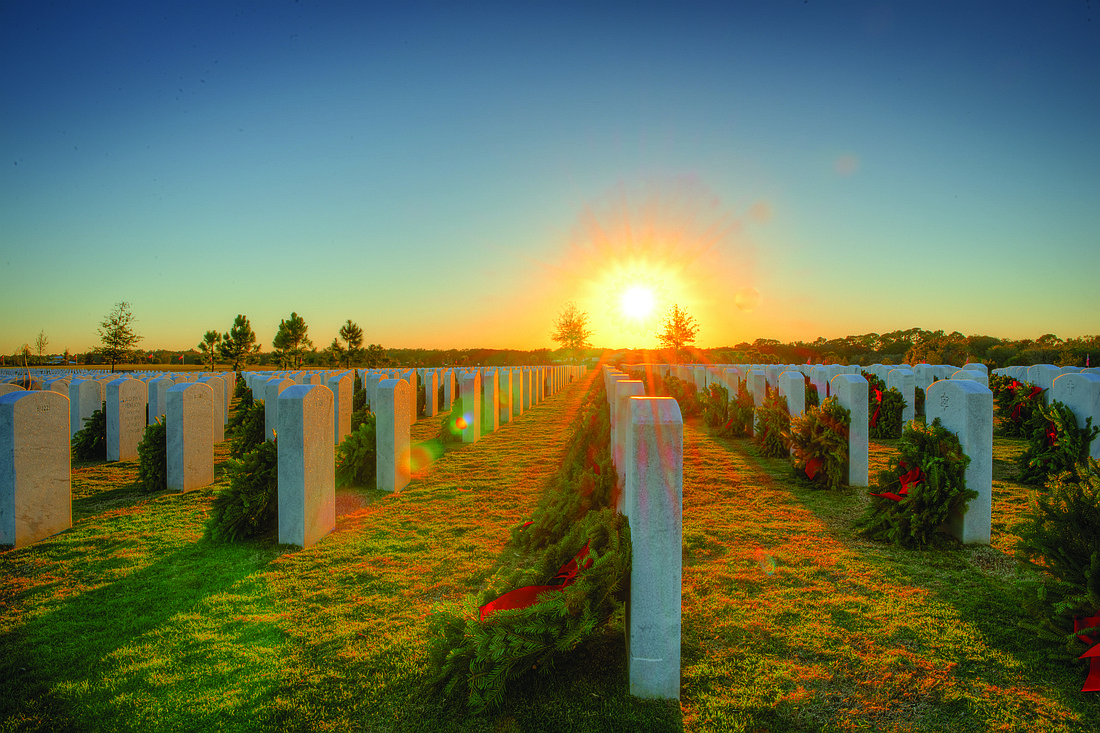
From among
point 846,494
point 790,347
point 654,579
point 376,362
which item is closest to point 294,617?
point 654,579

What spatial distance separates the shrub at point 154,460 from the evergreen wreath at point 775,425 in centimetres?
959

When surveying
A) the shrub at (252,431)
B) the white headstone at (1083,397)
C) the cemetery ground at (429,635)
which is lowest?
the cemetery ground at (429,635)

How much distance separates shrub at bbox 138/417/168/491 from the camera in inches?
283

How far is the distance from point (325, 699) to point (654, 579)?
1.86 meters

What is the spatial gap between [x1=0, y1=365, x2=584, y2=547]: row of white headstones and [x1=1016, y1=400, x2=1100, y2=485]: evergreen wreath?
324 inches

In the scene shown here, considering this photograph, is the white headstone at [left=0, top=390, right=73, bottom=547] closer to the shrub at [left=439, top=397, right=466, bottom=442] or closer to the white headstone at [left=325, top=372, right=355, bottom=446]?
the white headstone at [left=325, top=372, right=355, bottom=446]

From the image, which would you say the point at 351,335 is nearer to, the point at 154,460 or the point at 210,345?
the point at 210,345

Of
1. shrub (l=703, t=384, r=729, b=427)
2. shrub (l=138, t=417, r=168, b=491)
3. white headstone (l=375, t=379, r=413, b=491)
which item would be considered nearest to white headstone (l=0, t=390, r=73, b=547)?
shrub (l=138, t=417, r=168, b=491)

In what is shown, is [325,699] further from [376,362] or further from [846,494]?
[376,362]

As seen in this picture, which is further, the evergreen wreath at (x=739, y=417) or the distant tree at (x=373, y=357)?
the distant tree at (x=373, y=357)

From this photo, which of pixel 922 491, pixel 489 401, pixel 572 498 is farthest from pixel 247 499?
pixel 489 401

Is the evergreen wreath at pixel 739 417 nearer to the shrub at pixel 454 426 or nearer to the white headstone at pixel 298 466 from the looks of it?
the shrub at pixel 454 426

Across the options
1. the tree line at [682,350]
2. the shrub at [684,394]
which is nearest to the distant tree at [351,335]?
the tree line at [682,350]

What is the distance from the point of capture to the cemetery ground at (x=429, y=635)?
8.56ft
